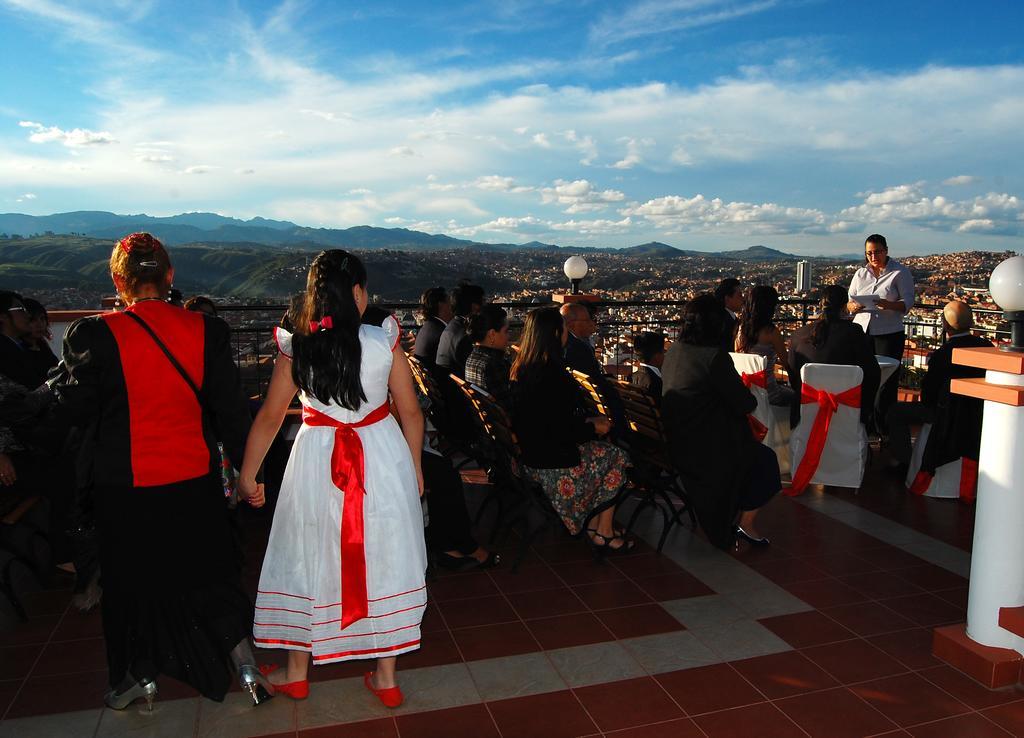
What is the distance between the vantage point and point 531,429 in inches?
158

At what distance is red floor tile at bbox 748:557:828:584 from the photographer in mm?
3949

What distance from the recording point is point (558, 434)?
3973 mm

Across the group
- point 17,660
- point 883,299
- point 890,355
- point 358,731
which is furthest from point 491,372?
point 890,355

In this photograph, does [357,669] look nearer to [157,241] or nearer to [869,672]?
[157,241]

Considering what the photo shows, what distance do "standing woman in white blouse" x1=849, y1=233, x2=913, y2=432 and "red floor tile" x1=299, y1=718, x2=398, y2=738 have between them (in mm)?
5233

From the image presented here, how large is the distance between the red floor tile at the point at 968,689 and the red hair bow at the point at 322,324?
2550 millimetres

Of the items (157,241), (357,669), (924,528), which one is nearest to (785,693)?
(357,669)

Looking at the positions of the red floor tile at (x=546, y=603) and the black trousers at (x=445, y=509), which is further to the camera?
the black trousers at (x=445, y=509)

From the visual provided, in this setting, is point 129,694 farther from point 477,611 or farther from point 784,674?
point 784,674

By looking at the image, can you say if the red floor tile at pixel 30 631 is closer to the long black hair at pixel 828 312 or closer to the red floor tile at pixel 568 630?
the red floor tile at pixel 568 630

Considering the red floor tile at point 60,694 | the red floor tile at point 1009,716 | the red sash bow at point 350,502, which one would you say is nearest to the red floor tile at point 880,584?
the red floor tile at point 1009,716

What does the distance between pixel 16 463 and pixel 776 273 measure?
37.7ft

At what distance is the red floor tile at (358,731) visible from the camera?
8.55 feet

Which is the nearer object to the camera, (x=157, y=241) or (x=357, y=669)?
(x=157, y=241)
